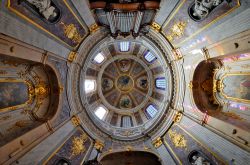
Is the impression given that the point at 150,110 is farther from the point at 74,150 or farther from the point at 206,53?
the point at 206,53

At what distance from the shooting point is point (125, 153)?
48.2ft

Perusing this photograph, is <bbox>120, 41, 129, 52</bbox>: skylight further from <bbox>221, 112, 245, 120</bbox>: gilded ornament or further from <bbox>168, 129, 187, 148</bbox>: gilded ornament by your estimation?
<bbox>221, 112, 245, 120</bbox>: gilded ornament

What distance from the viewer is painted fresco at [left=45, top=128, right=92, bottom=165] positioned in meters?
10.9

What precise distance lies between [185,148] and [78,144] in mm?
6532

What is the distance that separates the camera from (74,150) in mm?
12414

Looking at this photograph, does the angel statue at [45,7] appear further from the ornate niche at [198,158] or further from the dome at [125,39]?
the ornate niche at [198,158]

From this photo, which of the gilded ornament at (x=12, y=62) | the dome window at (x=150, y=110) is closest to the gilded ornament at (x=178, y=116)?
the dome window at (x=150, y=110)

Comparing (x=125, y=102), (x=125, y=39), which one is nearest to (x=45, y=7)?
(x=125, y=39)

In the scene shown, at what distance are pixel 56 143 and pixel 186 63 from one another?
851 cm

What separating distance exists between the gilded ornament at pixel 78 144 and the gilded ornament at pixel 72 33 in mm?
6095

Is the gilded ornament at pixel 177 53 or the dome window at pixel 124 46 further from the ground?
the dome window at pixel 124 46

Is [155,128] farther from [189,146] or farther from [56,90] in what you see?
[56,90]

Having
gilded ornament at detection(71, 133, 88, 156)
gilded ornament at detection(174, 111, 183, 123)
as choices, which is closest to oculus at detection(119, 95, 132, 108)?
gilded ornament at detection(71, 133, 88, 156)

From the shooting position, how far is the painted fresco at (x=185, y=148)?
10.1 metres
